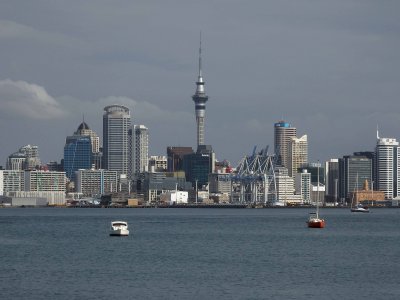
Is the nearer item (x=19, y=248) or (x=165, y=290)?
(x=165, y=290)

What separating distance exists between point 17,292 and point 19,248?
101ft

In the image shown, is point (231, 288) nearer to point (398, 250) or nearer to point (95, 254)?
point (95, 254)

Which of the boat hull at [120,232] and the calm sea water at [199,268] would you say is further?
the boat hull at [120,232]

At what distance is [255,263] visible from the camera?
219ft

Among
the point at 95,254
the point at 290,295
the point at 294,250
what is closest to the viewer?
the point at 290,295

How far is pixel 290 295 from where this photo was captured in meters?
50.3

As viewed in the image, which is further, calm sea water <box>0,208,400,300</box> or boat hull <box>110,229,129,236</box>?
boat hull <box>110,229,129,236</box>

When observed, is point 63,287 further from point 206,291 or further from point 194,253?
point 194,253

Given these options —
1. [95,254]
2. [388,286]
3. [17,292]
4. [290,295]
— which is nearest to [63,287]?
[17,292]

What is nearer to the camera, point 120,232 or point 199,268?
point 199,268

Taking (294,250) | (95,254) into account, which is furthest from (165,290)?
(294,250)

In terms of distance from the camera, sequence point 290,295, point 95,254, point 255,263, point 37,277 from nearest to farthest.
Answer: point 290,295
point 37,277
point 255,263
point 95,254

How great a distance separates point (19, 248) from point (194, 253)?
14524 mm

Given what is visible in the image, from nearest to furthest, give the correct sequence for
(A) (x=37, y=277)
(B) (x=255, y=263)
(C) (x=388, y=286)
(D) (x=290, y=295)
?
(D) (x=290, y=295) → (C) (x=388, y=286) → (A) (x=37, y=277) → (B) (x=255, y=263)
